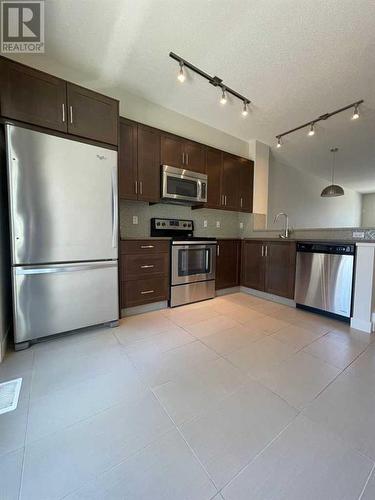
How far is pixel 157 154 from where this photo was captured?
2803 mm

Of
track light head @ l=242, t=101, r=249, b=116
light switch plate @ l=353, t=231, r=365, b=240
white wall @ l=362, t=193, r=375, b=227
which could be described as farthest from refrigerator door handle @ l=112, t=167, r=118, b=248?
white wall @ l=362, t=193, r=375, b=227

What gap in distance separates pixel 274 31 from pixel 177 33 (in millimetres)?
834

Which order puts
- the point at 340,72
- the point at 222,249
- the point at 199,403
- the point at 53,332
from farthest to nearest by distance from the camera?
the point at 222,249 < the point at 340,72 < the point at 53,332 < the point at 199,403

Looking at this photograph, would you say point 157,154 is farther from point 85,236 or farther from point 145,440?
point 145,440

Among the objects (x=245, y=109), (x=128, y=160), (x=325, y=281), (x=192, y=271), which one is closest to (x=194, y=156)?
(x=245, y=109)

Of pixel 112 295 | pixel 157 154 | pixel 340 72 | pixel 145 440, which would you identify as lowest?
pixel 145 440

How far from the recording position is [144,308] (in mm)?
2730

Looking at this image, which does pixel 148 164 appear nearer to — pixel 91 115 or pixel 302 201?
pixel 91 115

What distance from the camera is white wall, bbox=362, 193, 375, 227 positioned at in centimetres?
838

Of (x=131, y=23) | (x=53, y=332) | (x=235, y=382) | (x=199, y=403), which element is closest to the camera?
(x=199, y=403)

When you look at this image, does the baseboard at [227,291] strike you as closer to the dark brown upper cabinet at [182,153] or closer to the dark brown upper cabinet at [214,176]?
the dark brown upper cabinet at [214,176]

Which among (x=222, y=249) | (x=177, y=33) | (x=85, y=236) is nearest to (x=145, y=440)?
(x=85, y=236)

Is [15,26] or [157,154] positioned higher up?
[15,26]

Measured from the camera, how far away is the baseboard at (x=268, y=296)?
3.05 m
